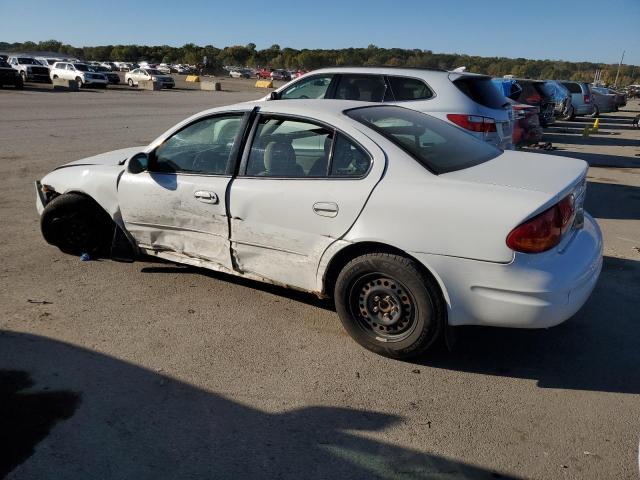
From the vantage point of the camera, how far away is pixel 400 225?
134 inches

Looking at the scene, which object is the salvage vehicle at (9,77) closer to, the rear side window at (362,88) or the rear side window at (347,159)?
the rear side window at (362,88)

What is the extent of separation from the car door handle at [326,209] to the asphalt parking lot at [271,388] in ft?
2.97

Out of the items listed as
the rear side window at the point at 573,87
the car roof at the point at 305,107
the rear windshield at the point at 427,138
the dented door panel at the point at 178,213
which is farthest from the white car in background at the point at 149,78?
the rear windshield at the point at 427,138

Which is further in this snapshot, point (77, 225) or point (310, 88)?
point (310, 88)

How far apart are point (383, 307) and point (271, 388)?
35.1 inches

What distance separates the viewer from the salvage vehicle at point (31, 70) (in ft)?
129

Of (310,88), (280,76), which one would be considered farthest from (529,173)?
(280,76)

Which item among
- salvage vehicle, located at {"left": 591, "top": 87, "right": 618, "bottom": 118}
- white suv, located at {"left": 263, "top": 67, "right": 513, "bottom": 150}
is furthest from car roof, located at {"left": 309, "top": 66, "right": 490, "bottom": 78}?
salvage vehicle, located at {"left": 591, "top": 87, "right": 618, "bottom": 118}

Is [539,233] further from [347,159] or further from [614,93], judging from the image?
[614,93]

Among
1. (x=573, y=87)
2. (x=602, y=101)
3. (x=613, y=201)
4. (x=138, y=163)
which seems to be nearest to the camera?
(x=138, y=163)

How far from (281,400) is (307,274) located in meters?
0.99

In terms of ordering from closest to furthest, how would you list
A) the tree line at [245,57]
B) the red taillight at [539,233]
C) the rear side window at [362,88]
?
1. the red taillight at [539,233]
2. the rear side window at [362,88]
3. the tree line at [245,57]

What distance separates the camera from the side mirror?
176 inches

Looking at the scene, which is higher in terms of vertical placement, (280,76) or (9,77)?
(280,76)
